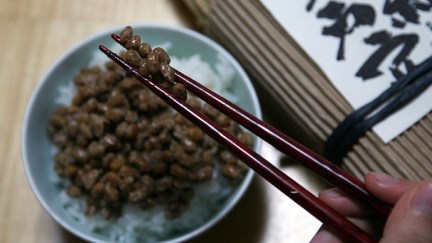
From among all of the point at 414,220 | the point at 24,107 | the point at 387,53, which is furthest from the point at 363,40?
the point at 24,107

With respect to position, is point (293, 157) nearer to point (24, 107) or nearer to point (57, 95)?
point (57, 95)

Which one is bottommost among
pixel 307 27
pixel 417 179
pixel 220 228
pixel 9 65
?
pixel 220 228

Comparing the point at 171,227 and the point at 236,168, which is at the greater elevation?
the point at 236,168

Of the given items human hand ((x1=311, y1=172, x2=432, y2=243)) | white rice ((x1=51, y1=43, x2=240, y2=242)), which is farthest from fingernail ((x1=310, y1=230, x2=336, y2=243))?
white rice ((x1=51, y1=43, x2=240, y2=242))

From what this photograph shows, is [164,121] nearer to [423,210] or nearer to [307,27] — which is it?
[307,27]

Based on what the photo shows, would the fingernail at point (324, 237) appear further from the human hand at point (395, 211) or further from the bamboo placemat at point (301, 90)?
the bamboo placemat at point (301, 90)

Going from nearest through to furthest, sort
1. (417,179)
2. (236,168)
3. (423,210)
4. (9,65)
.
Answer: (423,210)
(417,179)
(236,168)
(9,65)

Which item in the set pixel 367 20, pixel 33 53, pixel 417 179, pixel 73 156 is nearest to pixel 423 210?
pixel 417 179

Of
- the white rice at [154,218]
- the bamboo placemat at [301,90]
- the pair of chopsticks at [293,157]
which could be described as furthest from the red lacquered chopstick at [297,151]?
the white rice at [154,218]
